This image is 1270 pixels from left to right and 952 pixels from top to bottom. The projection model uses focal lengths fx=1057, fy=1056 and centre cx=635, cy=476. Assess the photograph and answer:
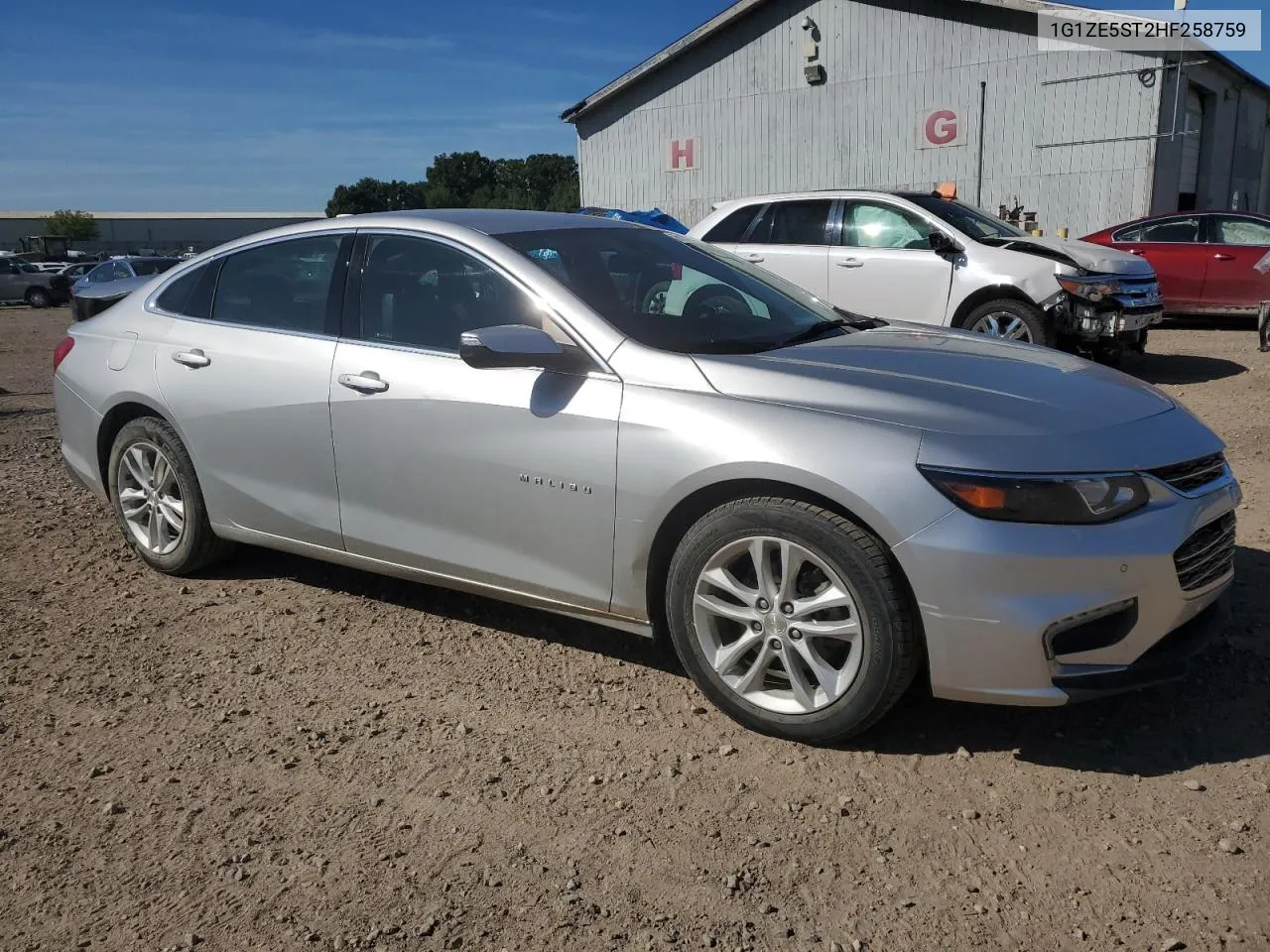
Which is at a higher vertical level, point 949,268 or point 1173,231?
point 1173,231

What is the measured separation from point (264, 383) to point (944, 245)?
21.5 ft

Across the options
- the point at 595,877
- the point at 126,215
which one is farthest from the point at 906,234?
the point at 126,215

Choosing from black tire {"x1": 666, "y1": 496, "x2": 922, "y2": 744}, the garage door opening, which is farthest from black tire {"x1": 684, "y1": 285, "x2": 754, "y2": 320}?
the garage door opening

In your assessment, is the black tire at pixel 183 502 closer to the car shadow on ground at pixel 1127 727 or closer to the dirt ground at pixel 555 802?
the dirt ground at pixel 555 802

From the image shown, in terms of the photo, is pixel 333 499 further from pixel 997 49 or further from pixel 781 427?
pixel 997 49

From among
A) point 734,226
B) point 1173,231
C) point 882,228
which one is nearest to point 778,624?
point 882,228

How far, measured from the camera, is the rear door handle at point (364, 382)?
12.4 feet

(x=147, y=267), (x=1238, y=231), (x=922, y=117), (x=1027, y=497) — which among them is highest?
(x=922, y=117)

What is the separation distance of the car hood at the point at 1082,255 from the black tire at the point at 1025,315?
52 cm

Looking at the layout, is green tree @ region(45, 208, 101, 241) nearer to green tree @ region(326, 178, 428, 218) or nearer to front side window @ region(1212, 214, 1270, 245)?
green tree @ region(326, 178, 428, 218)

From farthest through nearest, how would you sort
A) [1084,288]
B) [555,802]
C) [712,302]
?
1. [1084,288]
2. [712,302]
3. [555,802]

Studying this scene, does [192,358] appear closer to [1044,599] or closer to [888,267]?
[1044,599]

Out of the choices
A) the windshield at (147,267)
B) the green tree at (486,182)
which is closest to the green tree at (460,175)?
the green tree at (486,182)

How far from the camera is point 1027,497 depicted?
278 centimetres
